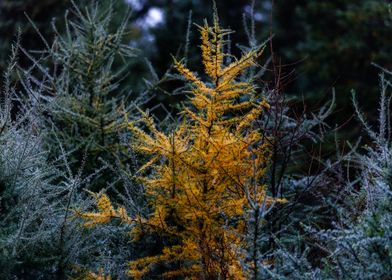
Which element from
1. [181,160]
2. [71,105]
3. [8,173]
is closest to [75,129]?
[71,105]

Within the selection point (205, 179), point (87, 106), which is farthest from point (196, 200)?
point (87, 106)

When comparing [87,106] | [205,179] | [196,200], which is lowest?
[196,200]

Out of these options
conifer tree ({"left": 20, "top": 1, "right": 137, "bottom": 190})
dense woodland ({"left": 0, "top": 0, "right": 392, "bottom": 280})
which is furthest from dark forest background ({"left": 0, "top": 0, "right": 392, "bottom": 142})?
dense woodland ({"left": 0, "top": 0, "right": 392, "bottom": 280})

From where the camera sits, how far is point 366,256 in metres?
4.67

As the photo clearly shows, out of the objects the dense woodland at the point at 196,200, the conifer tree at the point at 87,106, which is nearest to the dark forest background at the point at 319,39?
the conifer tree at the point at 87,106

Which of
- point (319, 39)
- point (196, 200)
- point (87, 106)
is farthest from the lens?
point (319, 39)

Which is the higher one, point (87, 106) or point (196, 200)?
point (87, 106)

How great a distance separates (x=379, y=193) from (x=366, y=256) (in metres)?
0.50

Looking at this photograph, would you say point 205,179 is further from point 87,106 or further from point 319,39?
point 319,39

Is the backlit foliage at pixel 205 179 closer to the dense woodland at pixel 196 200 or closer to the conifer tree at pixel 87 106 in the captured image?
the dense woodland at pixel 196 200

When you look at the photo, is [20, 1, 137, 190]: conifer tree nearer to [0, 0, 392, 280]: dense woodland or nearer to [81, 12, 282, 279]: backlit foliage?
[0, 0, 392, 280]: dense woodland

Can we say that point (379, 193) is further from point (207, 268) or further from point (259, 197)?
point (207, 268)

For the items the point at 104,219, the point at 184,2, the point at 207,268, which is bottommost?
the point at 207,268

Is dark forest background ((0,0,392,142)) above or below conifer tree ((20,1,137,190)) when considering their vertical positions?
above
